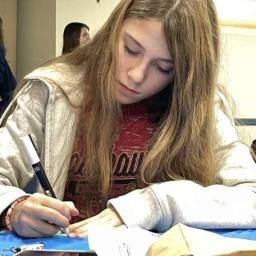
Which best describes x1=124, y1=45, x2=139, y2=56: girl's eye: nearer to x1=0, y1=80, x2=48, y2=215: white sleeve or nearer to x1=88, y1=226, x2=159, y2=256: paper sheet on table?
x1=0, y1=80, x2=48, y2=215: white sleeve

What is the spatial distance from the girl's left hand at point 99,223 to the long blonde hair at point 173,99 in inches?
6.1

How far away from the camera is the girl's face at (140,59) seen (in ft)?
2.66

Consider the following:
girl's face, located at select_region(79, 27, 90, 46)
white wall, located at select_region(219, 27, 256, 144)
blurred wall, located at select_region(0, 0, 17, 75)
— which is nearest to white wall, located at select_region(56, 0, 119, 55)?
girl's face, located at select_region(79, 27, 90, 46)

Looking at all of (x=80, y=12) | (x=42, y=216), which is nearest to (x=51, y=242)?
(x=42, y=216)

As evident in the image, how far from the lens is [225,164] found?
86 cm

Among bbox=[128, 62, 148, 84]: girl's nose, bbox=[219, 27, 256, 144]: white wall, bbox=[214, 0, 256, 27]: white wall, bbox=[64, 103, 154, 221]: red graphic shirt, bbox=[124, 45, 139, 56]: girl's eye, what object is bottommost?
bbox=[219, 27, 256, 144]: white wall

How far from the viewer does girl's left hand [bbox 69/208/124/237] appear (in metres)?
0.61

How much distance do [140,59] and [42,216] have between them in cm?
36

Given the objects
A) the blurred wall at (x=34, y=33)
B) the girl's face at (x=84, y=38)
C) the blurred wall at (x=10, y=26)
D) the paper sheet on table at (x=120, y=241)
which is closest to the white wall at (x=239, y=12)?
the girl's face at (x=84, y=38)

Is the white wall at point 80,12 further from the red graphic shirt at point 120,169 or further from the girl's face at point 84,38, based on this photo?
the red graphic shirt at point 120,169

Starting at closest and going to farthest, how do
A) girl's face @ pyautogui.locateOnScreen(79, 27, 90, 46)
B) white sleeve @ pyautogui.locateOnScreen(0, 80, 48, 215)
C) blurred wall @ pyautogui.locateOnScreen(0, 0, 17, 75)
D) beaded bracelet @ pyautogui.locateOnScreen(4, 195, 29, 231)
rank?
beaded bracelet @ pyautogui.locateOnScreen(4, 195, 29, 231)
white sleeve @ pyautogui.locateOnScreen(0, 80, 48, 215)
girl's face @ pyautogui.locateOnScreen(79, 27, 90, 46)
blurred wall @ pyautogui.locateOnScreen(0, 0, 17, 75)

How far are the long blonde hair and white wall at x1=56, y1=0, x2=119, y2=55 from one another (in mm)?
2206

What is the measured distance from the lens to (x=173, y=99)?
35.4 inches

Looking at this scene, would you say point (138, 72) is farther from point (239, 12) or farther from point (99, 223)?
point (239, 12)
